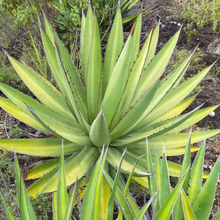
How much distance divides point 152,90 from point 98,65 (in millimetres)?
456

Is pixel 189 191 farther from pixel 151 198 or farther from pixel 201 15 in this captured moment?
pixel 201 15

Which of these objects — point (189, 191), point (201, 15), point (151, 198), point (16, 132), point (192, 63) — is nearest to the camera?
point (151, 198)

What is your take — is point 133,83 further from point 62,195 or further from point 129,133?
point 62,195

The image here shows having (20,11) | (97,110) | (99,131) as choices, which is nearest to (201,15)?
(20,11)

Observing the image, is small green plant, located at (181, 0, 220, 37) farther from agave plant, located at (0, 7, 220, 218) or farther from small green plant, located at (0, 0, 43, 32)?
small green plant, located at (0, 0, 43, 32)

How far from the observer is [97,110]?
4.87 feet

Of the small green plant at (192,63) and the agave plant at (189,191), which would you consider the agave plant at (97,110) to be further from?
the small green plant at (192,63)

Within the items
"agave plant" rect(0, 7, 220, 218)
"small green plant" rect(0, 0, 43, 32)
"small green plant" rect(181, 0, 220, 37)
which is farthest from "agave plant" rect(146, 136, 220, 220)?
"small green plant" rect(181, 0, 220, 37)

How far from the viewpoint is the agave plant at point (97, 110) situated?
47.9 inches

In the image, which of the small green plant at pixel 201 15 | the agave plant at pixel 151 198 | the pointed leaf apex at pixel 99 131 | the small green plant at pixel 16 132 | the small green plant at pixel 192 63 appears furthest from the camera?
the small green plant at pixel 201 15

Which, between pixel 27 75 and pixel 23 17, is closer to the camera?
pixel 27 75

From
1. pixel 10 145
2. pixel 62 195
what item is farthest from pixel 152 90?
pixel 10 145

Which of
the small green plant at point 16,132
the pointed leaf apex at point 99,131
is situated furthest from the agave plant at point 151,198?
the small green plant at point 16,132

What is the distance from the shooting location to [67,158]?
142 centimetres
